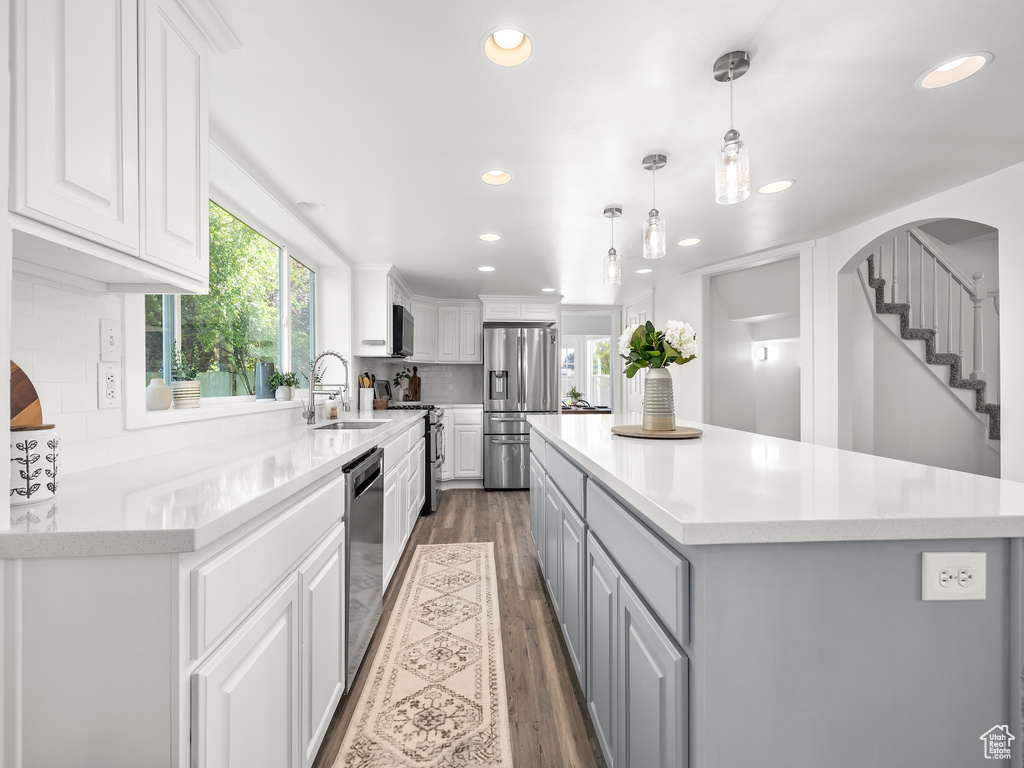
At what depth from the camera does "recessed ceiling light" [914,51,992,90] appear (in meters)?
1.67

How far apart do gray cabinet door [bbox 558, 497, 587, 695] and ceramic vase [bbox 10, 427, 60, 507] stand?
1.43 m

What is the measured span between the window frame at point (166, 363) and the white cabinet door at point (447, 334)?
2.36 meters

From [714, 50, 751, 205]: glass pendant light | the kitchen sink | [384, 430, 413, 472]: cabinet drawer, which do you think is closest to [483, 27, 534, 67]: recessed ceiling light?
[714, 50, 751, 205]: glass pendant light

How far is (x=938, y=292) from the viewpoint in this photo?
4211 millimetres

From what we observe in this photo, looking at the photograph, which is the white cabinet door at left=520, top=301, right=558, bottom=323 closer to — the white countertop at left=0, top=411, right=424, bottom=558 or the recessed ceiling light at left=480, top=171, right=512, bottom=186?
the recessed ceiling light at left=480, top=171, right=512, bottom=186

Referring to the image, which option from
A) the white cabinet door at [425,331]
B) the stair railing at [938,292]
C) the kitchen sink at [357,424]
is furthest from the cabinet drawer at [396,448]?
the stair railing at [938,292]

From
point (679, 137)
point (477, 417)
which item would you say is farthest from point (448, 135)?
point (477, 417)

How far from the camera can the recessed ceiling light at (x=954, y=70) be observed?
1.67m

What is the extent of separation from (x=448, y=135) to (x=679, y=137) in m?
1.05

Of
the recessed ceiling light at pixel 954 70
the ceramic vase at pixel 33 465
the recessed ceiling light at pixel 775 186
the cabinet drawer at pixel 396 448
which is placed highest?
the recessed ceiling light at pixel 775 186

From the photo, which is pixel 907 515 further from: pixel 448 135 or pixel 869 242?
pixel 869 242

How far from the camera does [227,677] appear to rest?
92cm

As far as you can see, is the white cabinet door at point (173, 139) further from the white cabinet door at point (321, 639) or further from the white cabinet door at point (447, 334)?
the white cabinet door at point (447, 334)

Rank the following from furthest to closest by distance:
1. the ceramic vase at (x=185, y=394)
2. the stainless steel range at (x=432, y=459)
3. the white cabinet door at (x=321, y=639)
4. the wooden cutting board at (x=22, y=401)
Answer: the stainless steel range at (x=432, y=459) < the ceramic vase at (x=185, y=394) < the white cabinet door at (x=321, y=639) < the wooden cutting board at (x=22, y=401)
